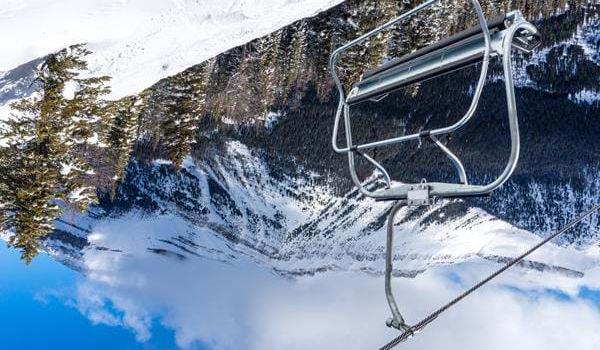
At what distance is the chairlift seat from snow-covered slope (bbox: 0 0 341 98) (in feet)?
28.9

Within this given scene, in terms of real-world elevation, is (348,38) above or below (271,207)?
below

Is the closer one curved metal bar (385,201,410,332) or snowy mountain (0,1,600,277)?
curved metal bar (385,201,410,332)

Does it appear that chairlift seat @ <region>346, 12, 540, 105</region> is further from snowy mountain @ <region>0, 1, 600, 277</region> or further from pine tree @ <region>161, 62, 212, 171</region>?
pine tree @ <region>161, 62, 212, 171</region>

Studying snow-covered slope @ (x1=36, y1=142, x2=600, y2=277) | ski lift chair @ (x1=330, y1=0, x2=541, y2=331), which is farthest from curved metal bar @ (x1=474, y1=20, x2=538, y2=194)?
snow-covered slope @ (x1=36, y1=142, x2=600, y2=277)

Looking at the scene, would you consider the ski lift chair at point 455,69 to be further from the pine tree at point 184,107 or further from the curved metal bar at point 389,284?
the pine tree at point 184,107

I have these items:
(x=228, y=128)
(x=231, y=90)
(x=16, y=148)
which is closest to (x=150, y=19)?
(x=16, y=148)

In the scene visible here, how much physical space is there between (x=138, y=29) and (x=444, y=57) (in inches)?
386

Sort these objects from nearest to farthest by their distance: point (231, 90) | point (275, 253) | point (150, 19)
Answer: point (150, 19) → point (231, 90) → point (275, 253)

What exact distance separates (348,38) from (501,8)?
1129 centimetres

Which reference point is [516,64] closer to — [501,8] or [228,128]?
[501,8]

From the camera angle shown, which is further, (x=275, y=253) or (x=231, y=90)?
(x=275, y=253)

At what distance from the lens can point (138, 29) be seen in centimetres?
1188

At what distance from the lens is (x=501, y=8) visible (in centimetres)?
3341

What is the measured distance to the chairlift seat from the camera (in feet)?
11.7
